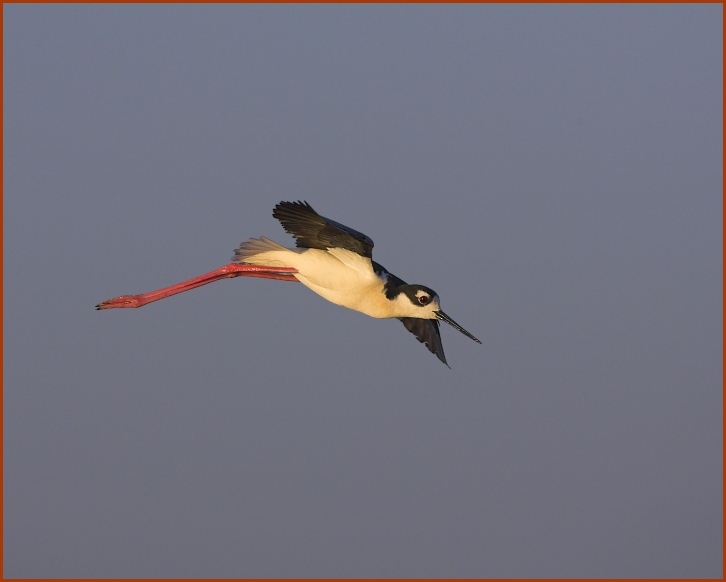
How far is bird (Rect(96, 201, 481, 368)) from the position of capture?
57.3ft

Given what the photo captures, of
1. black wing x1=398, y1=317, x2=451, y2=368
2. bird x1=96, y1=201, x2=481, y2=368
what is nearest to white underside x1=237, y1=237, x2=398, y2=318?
bird x1=96, y1=201, x2=481, y2=368

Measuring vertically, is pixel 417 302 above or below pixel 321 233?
below

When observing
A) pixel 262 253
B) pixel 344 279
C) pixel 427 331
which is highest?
pixel 262 253

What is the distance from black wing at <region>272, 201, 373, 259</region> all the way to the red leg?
0.66 metres

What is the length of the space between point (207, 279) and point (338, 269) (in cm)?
224

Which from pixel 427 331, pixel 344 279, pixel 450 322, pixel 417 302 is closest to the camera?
pixel 344 279

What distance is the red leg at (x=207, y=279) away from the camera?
18.4m

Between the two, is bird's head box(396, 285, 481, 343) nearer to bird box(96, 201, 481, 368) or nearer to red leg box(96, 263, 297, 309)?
bird box(96, 201, 481, 368)

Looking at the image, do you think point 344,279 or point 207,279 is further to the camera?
point 207,279

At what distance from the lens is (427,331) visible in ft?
62.0

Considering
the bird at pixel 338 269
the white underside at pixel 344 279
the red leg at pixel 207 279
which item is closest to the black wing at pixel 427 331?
the bird at pixel 338 269

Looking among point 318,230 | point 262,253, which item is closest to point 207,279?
point 262,253

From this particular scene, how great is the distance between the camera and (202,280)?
19.1 meters

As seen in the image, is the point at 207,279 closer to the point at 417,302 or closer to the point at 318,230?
the point at 318,230
